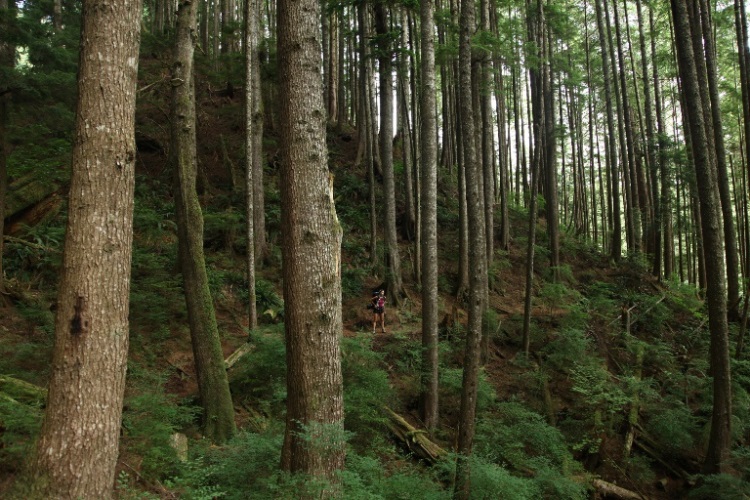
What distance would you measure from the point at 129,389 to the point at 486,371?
317 inches

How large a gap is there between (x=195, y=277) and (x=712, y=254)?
8.19m

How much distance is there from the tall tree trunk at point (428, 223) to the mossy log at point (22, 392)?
6.18m

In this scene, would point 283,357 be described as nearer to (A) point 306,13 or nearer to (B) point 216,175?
(A) point 306,13

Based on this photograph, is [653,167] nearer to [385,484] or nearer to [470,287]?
[470,287]

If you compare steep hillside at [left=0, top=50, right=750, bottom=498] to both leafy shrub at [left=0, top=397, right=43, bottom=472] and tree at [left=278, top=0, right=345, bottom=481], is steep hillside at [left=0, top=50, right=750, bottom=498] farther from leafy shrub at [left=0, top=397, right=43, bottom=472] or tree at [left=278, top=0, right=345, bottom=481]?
tree at [left=278, top=0, right=345, bottom=481]

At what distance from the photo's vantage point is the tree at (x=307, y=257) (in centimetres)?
402

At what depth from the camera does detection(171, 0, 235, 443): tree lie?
6891mm

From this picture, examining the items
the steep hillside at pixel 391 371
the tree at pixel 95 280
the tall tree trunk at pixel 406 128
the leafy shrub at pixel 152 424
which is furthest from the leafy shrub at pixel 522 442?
the tall tree trunk at pixel 406 128

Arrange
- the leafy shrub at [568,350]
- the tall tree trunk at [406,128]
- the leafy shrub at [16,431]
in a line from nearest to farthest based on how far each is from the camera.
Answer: the leafy shrub at [16,431] → the leafy shrub at [568,350] → the tall tree trunk at [406,128]

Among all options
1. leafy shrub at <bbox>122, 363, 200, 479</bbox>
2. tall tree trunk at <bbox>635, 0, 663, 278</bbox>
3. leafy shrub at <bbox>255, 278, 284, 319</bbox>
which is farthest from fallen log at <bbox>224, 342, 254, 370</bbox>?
tall tree trunk at <bbox>635, 0, 663, 278</bbox>

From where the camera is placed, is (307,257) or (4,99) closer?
(307,257)

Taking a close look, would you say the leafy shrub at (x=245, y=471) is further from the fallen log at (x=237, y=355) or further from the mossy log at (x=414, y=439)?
the fallen log at (x=237, y=355)

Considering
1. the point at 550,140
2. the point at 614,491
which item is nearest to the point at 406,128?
the point at 550,140

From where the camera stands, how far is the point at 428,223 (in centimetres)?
945
